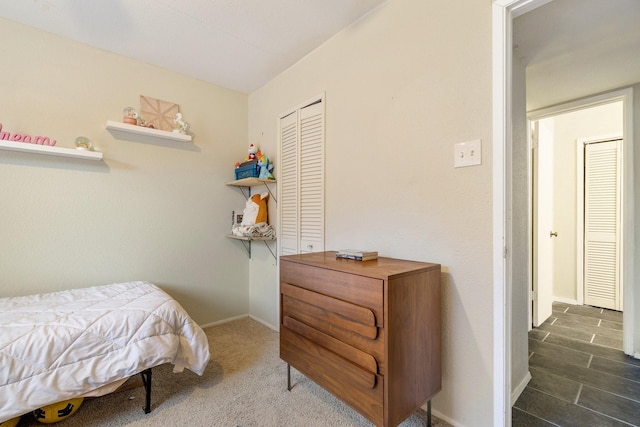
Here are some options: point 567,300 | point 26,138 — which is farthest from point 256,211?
point 567,300

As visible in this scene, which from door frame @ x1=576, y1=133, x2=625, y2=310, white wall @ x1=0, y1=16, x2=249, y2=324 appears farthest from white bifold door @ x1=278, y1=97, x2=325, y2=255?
door frame @ x1=576, y1=133, x2=625, y2=310

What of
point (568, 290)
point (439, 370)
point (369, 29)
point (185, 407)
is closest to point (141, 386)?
point (185, 407)

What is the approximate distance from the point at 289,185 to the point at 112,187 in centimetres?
149

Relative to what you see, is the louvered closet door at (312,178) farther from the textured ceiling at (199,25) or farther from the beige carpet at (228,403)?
the beige carpet at (228,403)

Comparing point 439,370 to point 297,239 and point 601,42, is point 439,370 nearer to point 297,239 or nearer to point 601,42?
point 297,239

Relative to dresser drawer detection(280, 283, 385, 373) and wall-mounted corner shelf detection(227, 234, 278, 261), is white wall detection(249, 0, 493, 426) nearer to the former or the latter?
dresser drawer detection(280, 283, 385, 373)

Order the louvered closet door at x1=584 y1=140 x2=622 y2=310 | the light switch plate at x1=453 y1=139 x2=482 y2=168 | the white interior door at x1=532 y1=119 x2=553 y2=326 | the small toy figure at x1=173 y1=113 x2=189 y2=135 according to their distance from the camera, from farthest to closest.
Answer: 1. the louvered closet door at x1=584 y1=140 x2=622 y2=310
2. the white interior door at x1=532 y1=119 x2=553 y2=326
3. the small toy figure at x1=173 y1=113 x2=189 y2=135
4. the light switch plate at x1=453 y1=139 x2=482 y2=168

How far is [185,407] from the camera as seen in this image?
1636 millimetres

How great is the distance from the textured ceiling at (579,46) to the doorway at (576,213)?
0.69 metres

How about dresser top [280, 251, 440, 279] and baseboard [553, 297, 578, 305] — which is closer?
dresser top [280, 251, 440, 279]

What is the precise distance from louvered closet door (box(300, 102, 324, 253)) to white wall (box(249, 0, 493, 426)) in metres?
0.10

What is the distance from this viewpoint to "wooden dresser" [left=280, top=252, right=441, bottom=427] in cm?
120

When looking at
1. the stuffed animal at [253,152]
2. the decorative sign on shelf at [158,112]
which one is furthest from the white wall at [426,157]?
the decorative sign on shelf at [158,112]

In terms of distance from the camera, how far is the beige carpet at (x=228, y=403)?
1.52m
